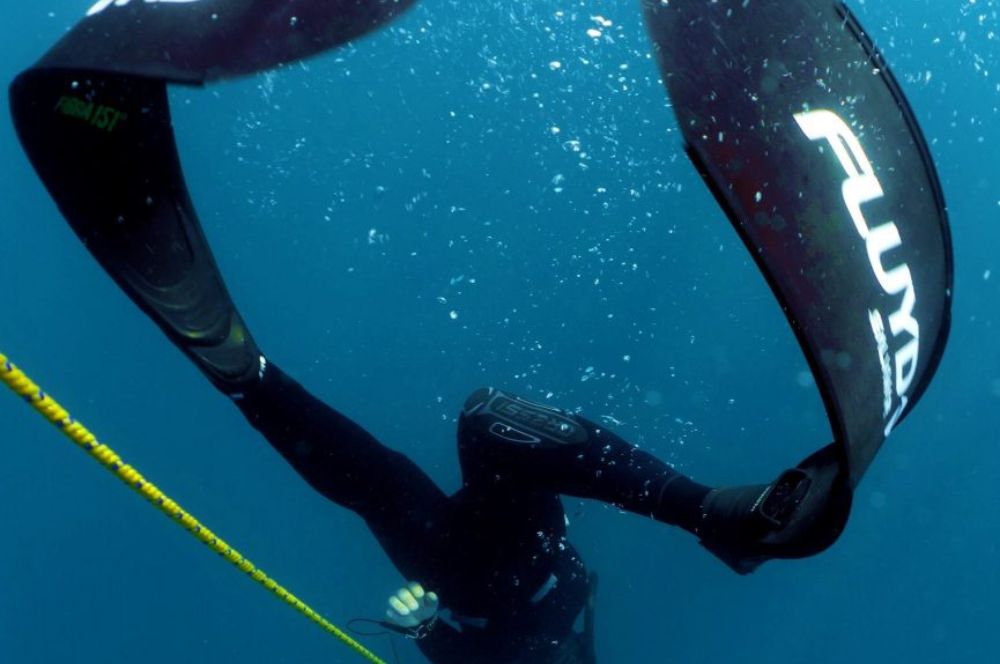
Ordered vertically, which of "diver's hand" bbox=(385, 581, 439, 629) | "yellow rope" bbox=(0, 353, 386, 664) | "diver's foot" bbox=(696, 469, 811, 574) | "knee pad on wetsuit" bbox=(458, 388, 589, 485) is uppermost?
"yellow rope" bbox=(0, 353, 386, 664)

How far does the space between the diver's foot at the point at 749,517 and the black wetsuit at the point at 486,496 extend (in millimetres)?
316

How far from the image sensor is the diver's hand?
288cm

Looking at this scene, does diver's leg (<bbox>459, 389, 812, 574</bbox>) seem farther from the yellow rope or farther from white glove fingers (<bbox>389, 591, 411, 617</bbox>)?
the yellow rope

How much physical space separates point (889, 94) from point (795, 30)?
0.36 meters

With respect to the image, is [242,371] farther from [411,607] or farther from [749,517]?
[749,517]

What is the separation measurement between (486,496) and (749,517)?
1371 mm

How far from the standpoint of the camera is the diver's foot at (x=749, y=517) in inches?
59.7

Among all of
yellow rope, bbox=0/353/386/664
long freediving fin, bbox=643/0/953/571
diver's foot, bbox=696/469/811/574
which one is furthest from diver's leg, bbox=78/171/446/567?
long freediving fin, bbox=643/0/953/571

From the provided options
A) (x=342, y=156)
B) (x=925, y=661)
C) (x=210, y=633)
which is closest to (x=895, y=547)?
(x=925, y=661)

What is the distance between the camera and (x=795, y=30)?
3.39 ft

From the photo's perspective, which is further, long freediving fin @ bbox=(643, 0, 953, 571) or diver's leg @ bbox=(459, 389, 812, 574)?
diver's leg @ bbox=(459, 389, 812, 574)

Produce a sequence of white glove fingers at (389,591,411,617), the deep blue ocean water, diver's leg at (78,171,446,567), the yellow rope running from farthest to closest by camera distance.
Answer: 1. the deep blue ocean water
2. white glove fingers at (389,591,411,617)
3. diver's leg at (78,171,446,567)
4. the yellow rope

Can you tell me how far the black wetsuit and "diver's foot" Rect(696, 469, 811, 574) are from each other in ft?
1.04

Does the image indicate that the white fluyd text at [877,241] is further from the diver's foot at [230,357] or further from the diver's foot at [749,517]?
the diver's foot at [230,357]
